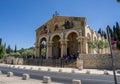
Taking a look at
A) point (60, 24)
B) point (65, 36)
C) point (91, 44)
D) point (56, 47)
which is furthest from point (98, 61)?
point (56, 47)

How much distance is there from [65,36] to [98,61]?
39.3 ft

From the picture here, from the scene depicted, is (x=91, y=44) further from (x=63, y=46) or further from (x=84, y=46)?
(x=63, y=46)

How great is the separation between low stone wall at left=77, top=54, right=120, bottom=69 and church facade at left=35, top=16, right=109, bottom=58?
623cm

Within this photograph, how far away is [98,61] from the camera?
3344cm

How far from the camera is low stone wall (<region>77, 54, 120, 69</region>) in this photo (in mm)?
32438

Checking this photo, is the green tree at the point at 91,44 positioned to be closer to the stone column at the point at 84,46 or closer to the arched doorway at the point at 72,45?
the stone column at the point at 84,46

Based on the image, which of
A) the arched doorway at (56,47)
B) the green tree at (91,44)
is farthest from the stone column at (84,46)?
the arched doorway at (56,47)

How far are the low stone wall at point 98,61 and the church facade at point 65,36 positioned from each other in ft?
20.4

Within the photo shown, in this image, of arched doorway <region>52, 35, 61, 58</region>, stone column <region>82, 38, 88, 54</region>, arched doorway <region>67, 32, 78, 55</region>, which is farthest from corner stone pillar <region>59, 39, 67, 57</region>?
arched doorway <region>52, 35, 61, 58</region>

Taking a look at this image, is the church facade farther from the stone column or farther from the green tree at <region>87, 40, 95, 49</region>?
the green tree at <region>87, 40, 95, 49</region>

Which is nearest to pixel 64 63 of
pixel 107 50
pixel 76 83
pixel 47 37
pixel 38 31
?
pixel 47 37

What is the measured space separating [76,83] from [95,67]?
74.1ft

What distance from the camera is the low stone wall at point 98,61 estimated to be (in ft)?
106

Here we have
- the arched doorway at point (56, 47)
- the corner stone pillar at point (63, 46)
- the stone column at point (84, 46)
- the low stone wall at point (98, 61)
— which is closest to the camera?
the low stone wall at point (98, 61)
